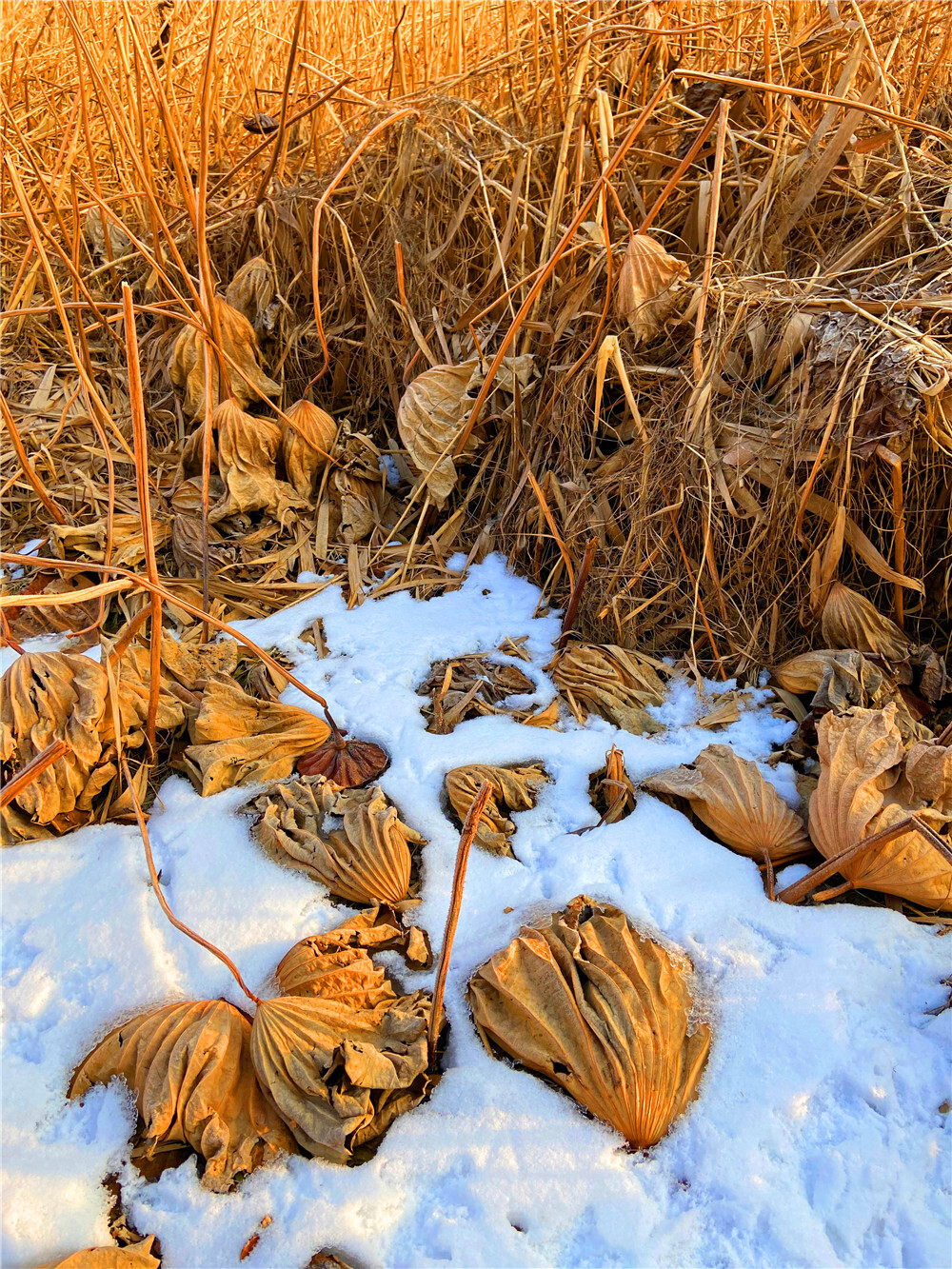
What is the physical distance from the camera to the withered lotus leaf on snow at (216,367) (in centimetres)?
230

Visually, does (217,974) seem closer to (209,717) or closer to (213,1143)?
(213,1143)

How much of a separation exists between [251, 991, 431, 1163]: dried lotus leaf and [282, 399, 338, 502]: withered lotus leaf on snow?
153cm

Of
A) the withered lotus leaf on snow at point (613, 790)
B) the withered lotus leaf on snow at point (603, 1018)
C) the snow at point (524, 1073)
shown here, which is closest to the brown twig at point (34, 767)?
the snow at point (524, 1073)

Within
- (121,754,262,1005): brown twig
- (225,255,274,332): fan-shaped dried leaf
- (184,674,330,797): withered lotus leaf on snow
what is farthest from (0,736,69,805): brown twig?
(225,255,274,332): fan-shaped dried leaf

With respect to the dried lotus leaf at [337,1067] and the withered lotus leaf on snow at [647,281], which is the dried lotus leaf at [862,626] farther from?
the dried lotus leaf at [337,1067]

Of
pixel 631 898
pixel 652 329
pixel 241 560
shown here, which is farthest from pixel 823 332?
pixel 241 560

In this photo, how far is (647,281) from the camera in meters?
1.91

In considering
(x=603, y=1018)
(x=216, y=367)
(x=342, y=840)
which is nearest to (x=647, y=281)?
(x=216, y=367)

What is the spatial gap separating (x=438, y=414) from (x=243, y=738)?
1109 millimetres

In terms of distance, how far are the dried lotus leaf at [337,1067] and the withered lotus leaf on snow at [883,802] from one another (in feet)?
2.52

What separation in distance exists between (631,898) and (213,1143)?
28.6 inches

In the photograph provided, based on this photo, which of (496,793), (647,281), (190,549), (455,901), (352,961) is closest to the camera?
(455,901)

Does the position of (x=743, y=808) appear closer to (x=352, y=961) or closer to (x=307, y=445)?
(x=352, y=961)

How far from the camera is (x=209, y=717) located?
1.61m
